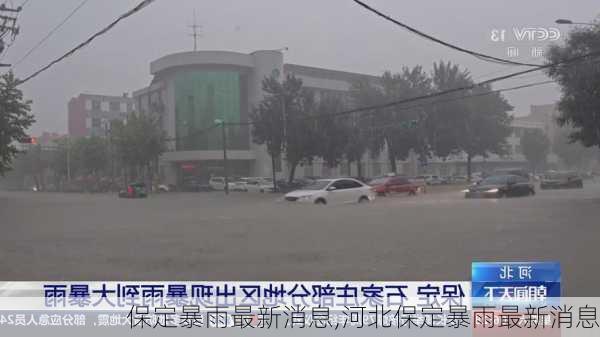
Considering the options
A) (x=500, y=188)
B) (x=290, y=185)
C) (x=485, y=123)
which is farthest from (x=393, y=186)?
(x=485, y=123)

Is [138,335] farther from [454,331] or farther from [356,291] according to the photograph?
[454,331]

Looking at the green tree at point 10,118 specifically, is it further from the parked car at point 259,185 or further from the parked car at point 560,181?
the parked car at point 560,181

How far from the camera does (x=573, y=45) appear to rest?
18562mm

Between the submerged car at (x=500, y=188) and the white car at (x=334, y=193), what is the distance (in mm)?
4902

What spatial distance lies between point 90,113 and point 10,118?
68.8m

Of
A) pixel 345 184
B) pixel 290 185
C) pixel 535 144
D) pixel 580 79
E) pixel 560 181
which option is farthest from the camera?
pixel 535 144

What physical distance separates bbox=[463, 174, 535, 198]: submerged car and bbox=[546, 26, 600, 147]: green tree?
4.40 m

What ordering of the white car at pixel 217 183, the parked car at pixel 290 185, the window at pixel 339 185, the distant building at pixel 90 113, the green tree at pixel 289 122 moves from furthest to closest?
the distant building at pixel 90 113, the white car at pixel 217 183, the parked car at pixel 290 185, the green tree at pixel 289 122, the window at pixel 339 185

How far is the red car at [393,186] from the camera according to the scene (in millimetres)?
28188

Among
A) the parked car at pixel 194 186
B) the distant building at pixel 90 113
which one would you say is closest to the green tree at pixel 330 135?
the parked car at pixel 194 186

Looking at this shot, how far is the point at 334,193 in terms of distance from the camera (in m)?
20.4

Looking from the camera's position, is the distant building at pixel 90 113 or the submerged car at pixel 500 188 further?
the distant building at pixel 90 113

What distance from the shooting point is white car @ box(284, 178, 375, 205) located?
20.1 metres

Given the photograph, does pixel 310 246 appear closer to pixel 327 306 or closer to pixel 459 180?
pixel 327 306
